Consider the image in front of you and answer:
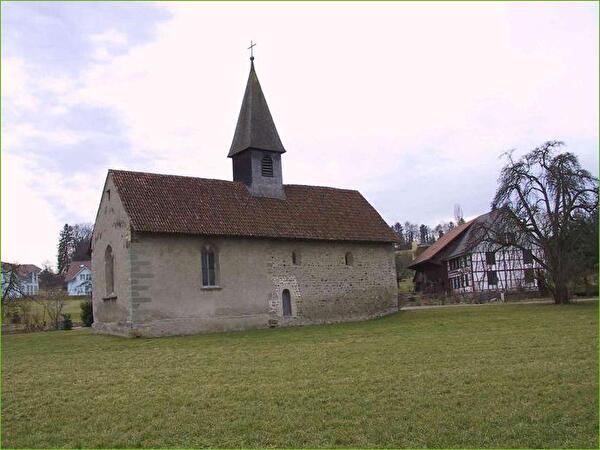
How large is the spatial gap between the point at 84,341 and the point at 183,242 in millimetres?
5573

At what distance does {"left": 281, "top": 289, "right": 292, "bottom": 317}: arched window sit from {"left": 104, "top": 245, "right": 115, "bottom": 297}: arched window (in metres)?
7.79

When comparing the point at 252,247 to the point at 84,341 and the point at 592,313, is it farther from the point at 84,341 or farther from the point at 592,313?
the point at 592,313

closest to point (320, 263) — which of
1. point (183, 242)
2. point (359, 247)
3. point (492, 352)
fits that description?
point (359, 247)

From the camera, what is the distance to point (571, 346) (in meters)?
14.4

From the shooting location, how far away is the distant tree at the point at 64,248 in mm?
88438

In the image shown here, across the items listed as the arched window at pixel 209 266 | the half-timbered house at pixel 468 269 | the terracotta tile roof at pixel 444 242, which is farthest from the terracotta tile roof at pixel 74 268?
the arched window at pixel 209 266

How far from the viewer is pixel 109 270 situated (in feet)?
87.8

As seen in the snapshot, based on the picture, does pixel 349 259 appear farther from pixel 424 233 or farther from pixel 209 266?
pixel 424 233

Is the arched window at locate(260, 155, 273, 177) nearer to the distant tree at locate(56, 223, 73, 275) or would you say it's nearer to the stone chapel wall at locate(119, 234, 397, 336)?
the stone chapel wall at locate(119, 234, 397, 336)

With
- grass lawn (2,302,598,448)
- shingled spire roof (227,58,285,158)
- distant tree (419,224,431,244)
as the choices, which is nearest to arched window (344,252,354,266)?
shingled spire roof (227,58,285,158)

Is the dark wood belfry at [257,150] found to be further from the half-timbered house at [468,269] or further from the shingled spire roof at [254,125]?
the half-timbered house at [468,269]

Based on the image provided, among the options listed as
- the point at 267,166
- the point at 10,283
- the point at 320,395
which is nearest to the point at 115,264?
the point at 267,166

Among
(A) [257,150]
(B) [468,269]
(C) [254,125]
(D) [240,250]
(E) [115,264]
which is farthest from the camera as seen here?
(B) [468,269]

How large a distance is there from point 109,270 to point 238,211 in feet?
21.3
